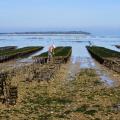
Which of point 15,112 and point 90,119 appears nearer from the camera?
point 90,119

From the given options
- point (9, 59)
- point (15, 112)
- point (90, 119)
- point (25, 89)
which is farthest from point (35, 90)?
point (9, 59)

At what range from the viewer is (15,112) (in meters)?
16.3

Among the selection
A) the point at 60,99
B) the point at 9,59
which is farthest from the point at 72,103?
the point at 9,59

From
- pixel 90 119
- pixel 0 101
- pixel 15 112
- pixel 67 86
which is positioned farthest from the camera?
pixel 67 86

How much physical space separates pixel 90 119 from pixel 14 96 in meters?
5.20

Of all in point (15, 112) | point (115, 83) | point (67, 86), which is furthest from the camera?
point (115, 83)

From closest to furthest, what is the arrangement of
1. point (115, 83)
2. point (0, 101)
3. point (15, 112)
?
1. point (15, 112)
2. point (0, 101)
3. point (115, 83)

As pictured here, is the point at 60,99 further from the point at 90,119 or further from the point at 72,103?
the point at 90,119

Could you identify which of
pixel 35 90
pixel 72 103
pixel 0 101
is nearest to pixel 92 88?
pixel 35 90

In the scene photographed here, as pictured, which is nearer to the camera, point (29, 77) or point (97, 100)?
point (97, 100)

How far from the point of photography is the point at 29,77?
28219mm

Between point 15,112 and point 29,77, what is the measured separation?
12.0 metres

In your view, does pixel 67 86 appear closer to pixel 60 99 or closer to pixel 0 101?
pixel 60 99

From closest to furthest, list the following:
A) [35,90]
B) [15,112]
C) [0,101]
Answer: [15,112] < [0,101] < [35,90]
